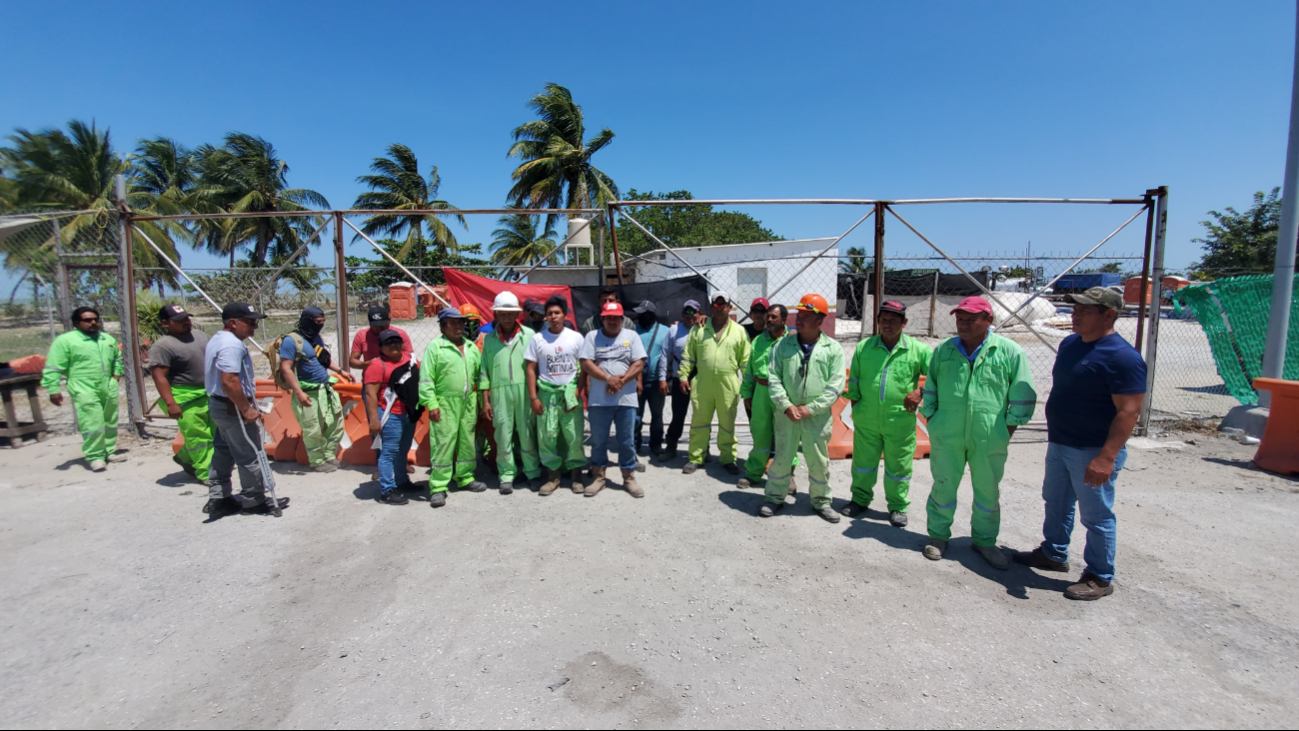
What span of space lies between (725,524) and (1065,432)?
2353 mm

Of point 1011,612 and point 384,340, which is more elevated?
point 384,340

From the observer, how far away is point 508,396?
5238 millimetres

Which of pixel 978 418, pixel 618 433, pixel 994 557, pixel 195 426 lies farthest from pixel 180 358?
pixel 994 557

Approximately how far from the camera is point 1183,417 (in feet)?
26.0

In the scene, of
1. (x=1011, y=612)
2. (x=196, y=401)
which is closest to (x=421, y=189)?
(x=196, y=401)

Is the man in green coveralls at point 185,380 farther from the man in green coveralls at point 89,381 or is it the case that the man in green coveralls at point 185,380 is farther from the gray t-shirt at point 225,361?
the man in green coveralls at point 89,381

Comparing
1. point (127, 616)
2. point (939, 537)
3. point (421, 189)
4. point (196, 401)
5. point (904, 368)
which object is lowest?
point (127, 616)

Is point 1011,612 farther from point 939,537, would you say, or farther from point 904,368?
point 904,368

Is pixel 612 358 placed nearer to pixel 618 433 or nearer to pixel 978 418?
pixel 618 433

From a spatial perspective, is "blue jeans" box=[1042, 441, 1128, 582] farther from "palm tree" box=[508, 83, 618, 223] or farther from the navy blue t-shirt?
"palm tree" box=[508, 83, 618, 223]

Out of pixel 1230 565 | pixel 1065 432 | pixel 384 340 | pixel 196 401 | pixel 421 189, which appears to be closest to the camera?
pixel 1065 432

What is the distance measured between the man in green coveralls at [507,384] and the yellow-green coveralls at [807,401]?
2.22m

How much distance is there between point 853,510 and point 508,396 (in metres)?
3.13

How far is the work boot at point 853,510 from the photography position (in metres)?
4.70
